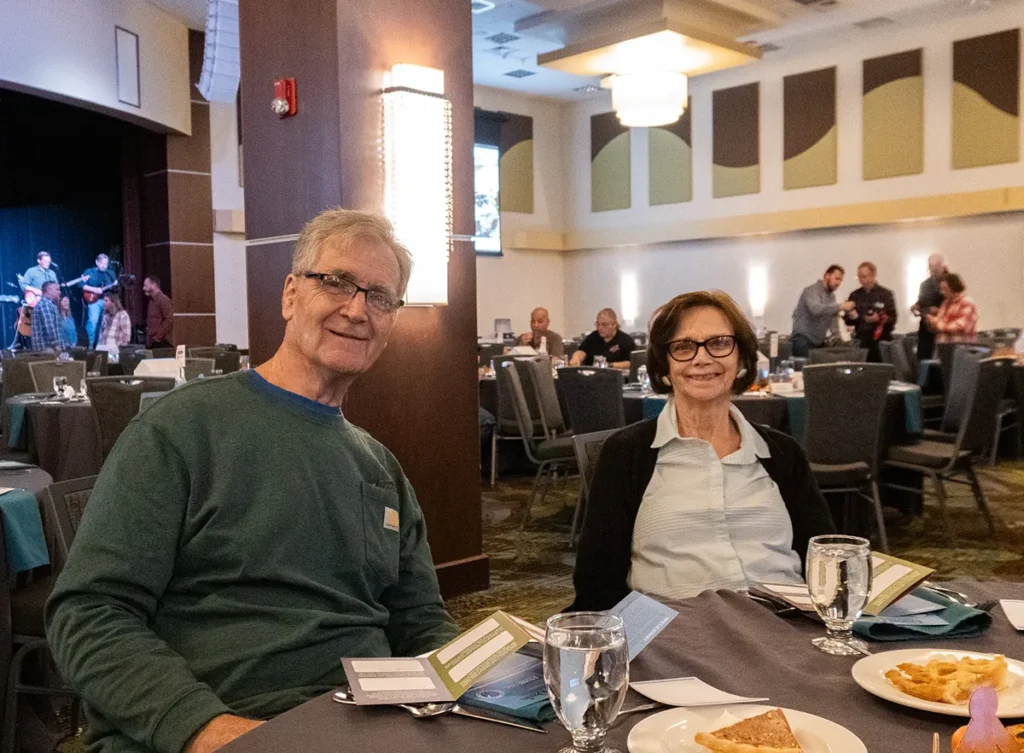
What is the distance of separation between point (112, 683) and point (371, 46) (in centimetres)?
339

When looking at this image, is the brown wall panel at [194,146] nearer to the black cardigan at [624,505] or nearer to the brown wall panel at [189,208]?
the brown wall panel at [189,208]

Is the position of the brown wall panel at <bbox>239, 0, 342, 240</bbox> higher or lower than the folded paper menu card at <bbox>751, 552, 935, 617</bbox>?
higher

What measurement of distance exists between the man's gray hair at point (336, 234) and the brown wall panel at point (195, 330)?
36.3ft

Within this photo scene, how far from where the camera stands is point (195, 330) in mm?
12516

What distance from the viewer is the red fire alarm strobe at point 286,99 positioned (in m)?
4.24

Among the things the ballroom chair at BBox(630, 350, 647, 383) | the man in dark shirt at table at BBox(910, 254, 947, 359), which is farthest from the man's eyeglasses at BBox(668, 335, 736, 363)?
the man in dark shirt at table at BBox(910, 254, 947, 359)

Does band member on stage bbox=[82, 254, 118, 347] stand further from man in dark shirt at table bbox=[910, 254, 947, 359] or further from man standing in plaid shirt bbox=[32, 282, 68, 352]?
man in dark shirt at table bbox=[910, 254, 947, 359]

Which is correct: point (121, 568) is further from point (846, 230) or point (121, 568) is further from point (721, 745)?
point (846, 230)

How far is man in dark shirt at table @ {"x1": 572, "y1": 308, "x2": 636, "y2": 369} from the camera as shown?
8.30 m

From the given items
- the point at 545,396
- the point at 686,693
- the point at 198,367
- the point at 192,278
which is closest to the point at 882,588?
the point at 686,693

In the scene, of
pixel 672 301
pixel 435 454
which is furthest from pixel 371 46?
pixel 672 301

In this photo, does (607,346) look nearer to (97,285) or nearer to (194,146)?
(194,146)

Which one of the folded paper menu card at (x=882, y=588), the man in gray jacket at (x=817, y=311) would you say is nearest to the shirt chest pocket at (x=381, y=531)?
the folded paper menu card at (x=882, y=588)

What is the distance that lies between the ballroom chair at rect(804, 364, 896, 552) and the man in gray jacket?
5020mm
